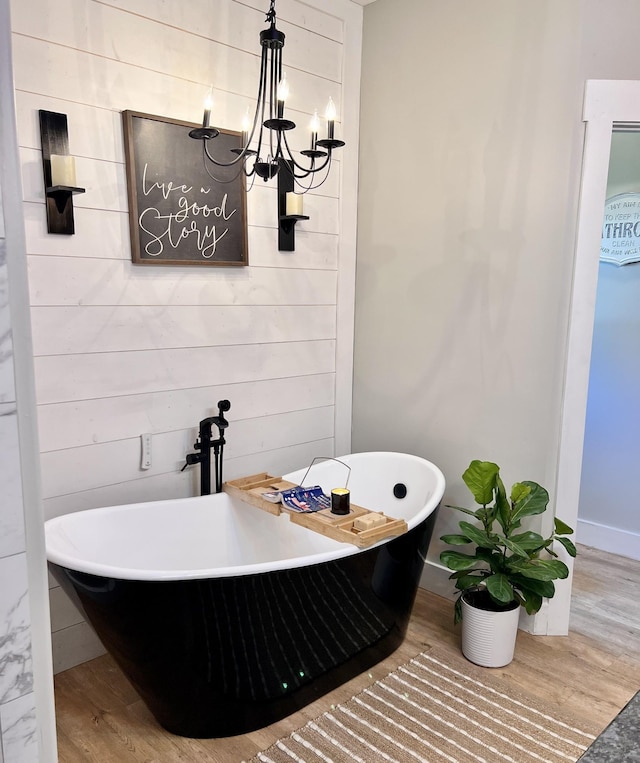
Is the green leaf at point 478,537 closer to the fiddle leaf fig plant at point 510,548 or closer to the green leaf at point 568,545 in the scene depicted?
the fiddle leaf fig plant at point 510,548

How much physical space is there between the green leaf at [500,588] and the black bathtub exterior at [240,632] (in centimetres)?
32

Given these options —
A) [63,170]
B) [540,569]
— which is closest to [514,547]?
[540,569]

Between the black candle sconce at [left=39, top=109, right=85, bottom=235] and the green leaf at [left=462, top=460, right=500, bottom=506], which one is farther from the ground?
the black candle sconce at [left=39, top=109, right=85, bottom=235]

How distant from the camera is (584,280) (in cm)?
245

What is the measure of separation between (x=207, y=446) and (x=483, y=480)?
111 centimetres

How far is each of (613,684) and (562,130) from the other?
211cm

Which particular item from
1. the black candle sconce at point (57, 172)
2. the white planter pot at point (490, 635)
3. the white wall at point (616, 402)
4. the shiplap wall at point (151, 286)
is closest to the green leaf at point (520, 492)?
the white planter pot at point (490, 635)

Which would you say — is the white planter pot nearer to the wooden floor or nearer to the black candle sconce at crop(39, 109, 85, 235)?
the wooden floor

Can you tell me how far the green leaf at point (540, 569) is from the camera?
7.43 feet

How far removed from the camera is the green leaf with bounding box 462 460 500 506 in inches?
95.9

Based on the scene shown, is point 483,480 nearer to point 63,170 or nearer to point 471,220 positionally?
point 471,220

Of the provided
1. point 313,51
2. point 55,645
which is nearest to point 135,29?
point 313,51

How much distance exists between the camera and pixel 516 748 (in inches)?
77.9

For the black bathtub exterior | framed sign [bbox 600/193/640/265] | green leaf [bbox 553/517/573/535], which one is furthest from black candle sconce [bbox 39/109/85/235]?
framed sign [bbox 600/193/640/265]
